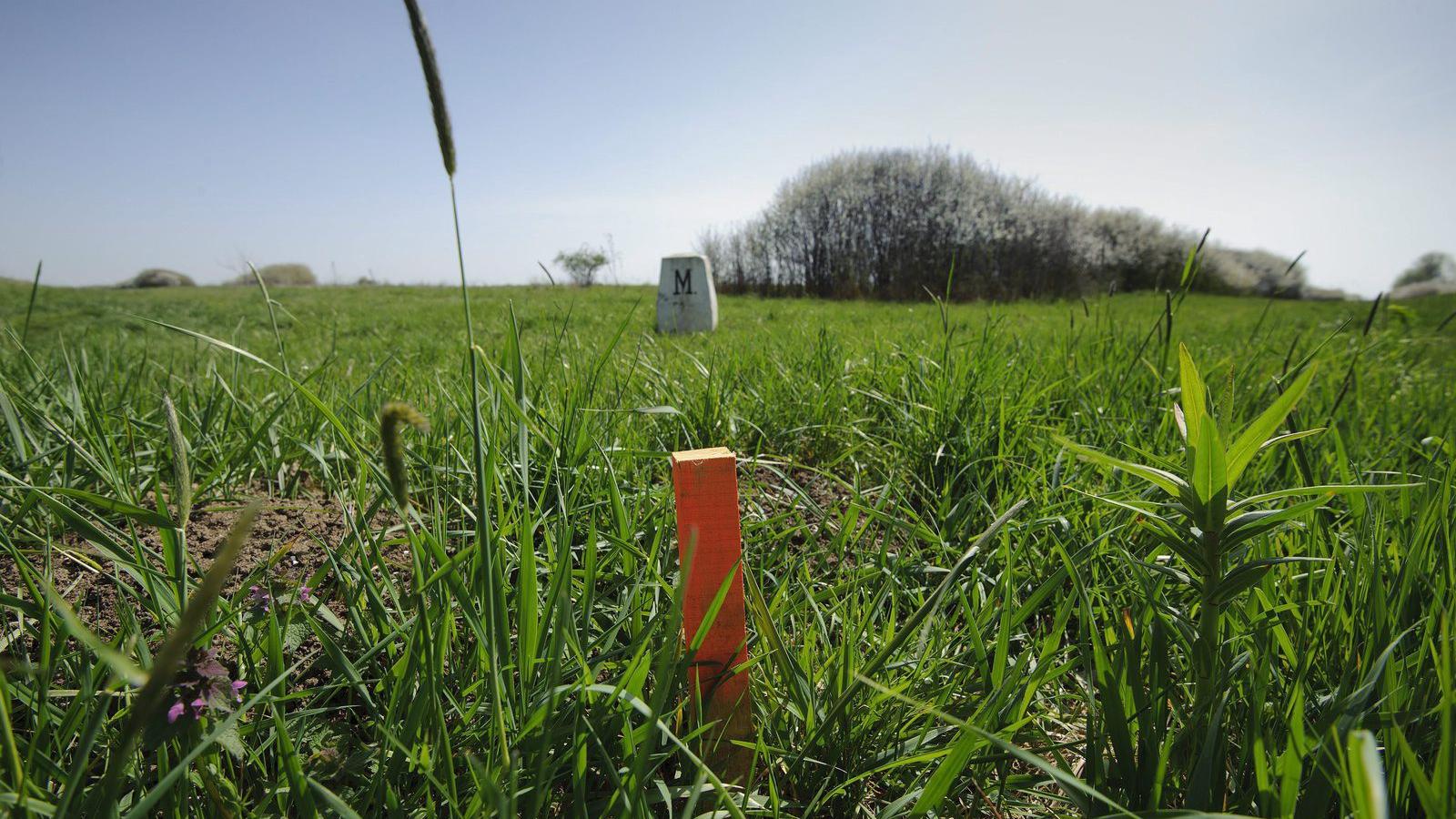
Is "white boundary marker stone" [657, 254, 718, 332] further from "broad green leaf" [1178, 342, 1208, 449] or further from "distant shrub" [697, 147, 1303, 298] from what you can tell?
"distant shrub" [697, 147, 1303, 298]

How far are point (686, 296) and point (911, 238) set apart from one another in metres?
11.3

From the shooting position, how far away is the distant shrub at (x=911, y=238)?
16.8 meters

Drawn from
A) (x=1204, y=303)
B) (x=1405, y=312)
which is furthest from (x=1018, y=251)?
(x=1405, y=312)

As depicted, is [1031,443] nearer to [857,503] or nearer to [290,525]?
[857,503]

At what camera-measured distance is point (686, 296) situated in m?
7.25

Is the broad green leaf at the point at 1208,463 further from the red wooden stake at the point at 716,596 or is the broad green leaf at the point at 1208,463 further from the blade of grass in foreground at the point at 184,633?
the blade of grass in foreground at the point at 184,633

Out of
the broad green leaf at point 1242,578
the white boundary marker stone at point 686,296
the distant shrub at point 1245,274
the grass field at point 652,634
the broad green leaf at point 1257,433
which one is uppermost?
the distant shrub at point 1245,274

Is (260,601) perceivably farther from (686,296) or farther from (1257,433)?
(686,296)

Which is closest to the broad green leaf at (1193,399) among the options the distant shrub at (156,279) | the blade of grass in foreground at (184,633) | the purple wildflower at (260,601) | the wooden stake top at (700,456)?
the wooden stake top at (700,456)

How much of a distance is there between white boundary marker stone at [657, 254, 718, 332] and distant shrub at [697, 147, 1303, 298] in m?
9.99

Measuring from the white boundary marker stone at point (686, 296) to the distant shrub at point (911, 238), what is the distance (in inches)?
393

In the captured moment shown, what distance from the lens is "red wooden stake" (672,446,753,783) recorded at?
0.85 meters

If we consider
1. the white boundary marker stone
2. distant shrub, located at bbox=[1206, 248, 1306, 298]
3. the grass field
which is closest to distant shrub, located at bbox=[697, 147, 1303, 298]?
distant shrub, located at bbox=[1206, 248, 1306, 298]

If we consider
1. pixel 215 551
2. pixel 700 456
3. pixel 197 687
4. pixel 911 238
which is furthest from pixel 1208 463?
pixel 911 238
